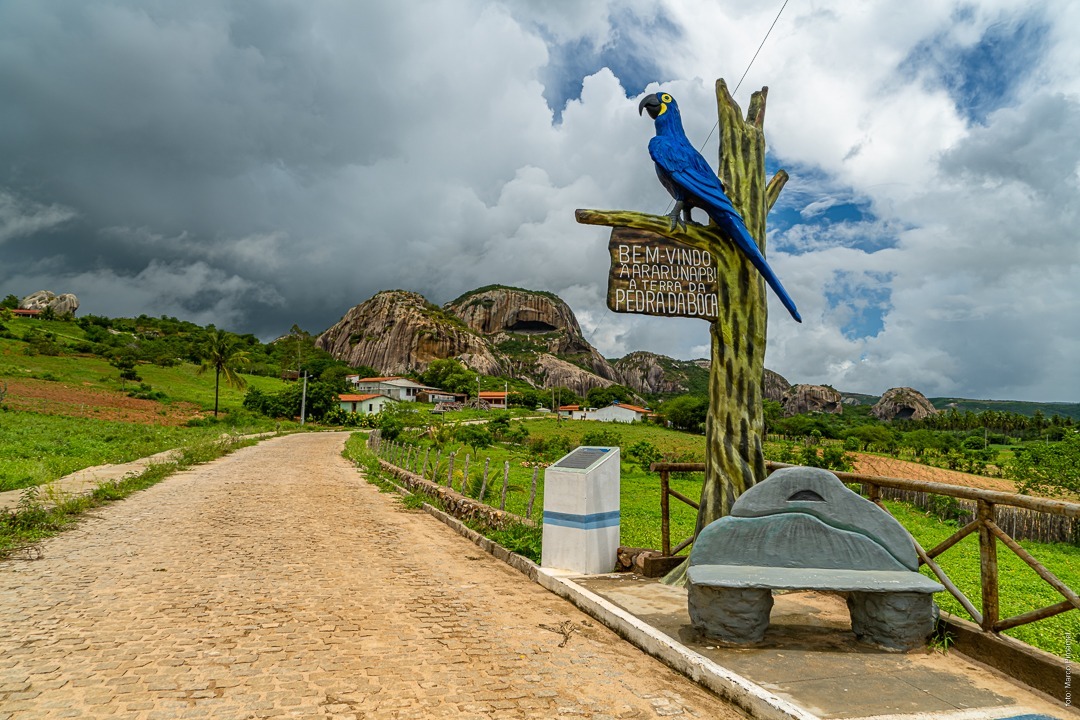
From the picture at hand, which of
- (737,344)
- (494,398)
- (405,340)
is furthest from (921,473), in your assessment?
(405,340)

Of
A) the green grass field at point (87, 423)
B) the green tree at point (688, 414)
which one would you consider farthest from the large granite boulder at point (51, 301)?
the green tree at point (688, 414)

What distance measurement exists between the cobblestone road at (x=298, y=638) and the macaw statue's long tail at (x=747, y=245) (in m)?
3.56

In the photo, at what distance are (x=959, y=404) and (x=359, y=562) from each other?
203586 millimetres

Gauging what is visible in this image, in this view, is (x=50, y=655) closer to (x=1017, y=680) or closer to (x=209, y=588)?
(x=209, y=588)

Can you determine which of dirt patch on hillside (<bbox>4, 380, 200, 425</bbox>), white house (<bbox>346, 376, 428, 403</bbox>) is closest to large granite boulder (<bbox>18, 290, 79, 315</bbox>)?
white house (<bbox>346, 376, 428, 403</bbox>)

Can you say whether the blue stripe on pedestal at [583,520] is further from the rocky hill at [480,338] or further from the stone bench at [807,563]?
the rocky hill at [480,338]

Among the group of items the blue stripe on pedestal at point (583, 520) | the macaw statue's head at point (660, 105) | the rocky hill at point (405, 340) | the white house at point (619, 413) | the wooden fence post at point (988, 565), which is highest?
the rocky hill at point (405, 340)

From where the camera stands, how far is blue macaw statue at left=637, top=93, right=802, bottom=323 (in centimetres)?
614

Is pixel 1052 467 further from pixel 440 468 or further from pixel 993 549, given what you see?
pixel 993 549

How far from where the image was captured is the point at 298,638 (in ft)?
15.2

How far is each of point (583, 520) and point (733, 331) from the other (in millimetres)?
2473

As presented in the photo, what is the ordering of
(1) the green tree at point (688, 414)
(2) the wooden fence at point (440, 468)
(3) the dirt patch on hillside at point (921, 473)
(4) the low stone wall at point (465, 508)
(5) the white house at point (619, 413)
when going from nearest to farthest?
1. (4) the low stone wall at point (465, 508)
2. (2) the wooden fence at point (440, 468)
3. (3) the dirt patch on hillside at point (921, 473)
4. (1) the green tree at point (688, 414)
5. (5) the white house at point (619, 413)

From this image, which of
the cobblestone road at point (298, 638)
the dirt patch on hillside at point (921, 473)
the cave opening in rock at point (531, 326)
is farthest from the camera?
the cave opening in rock at point (531, 326)

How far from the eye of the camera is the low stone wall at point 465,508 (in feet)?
30.6
